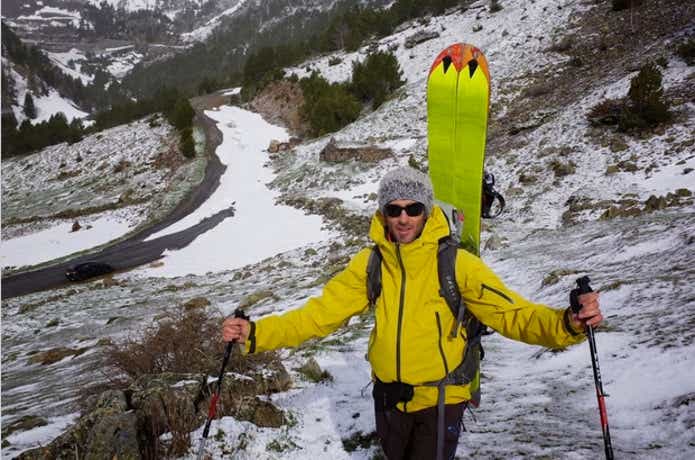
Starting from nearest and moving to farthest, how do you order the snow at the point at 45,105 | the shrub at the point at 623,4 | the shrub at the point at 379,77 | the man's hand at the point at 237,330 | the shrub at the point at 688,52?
the man's hand at the point at 237,330 < the shrub at the point at 688,52 < the shrub at the point at 623,4 < the shrub at the point at 379,77 < the snow at the point at 45,105

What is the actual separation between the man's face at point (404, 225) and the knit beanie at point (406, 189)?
0.11ft

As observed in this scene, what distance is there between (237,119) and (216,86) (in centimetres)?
3488

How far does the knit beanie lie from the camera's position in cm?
235

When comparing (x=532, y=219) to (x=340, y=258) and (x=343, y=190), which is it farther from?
(x=343, y=190)

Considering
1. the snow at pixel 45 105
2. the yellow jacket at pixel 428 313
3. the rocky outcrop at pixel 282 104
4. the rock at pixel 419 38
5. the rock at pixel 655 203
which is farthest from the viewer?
the snow at pixel 45 105

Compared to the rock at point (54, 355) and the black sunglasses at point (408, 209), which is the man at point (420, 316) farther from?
the rock at point (54, 355)

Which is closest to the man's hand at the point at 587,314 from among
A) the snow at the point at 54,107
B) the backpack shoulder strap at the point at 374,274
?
the backpack shoulder strap at the point at 374,274

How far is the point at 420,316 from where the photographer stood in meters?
2.28

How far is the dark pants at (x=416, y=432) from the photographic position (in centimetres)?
236

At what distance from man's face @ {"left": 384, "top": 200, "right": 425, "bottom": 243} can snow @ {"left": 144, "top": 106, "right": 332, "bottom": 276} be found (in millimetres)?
16862

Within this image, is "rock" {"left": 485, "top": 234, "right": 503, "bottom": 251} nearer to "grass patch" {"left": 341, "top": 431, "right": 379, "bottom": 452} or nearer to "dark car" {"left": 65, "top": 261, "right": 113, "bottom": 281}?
"grass patch" {"left": 341, "top": 431, "right": 379, "bottom": 452}

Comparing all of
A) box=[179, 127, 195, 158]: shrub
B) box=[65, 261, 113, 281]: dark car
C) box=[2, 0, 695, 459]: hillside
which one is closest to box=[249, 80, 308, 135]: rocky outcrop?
box=[2, 0, 695, 459]: hillside

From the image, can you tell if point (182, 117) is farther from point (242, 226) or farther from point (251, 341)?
point (251, 341)

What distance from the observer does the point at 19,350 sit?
41.8ft
